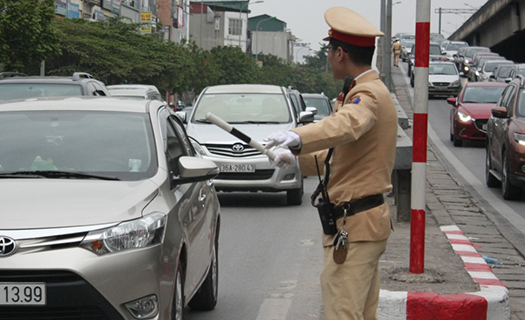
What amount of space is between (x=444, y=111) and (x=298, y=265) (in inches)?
1140

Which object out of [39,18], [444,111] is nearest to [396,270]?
[39,18]

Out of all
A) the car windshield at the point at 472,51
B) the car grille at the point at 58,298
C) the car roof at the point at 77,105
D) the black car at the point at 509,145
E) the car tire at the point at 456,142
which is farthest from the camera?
the car windshield at the point at 472,51

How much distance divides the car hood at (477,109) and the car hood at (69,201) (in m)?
18.4

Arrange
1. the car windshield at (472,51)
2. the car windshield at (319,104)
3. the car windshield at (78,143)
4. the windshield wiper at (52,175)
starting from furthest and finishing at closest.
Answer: the car windshield at (472,51) < the car windshield at (319,104) < the car windshield at (78,143) < the windshield wiper at (52,175)

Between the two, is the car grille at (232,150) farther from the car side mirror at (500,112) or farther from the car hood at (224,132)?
Result: the car side mirror at (500,112)

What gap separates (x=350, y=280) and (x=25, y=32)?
76.6ft

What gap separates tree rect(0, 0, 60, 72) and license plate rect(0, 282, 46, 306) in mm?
21872

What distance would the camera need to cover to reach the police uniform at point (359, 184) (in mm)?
3834

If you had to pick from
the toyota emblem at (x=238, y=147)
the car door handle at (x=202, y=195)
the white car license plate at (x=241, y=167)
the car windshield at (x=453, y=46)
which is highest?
the car windshield at (x=453, y=46)

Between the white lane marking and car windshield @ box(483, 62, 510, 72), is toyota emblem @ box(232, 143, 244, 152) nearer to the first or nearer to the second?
the white lane marking

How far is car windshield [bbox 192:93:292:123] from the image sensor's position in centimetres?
1375

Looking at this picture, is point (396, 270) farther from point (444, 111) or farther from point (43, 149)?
point (444, 111)

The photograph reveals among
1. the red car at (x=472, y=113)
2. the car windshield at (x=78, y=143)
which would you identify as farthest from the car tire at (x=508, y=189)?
the car windshield at (x=78, y=143)

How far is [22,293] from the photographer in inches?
163
